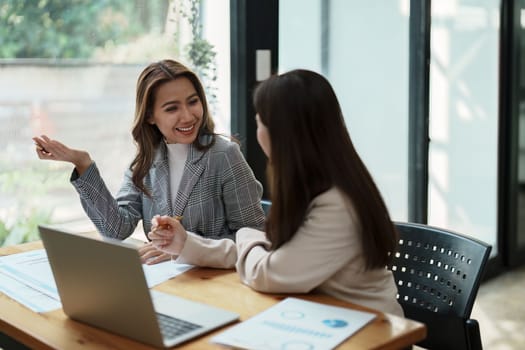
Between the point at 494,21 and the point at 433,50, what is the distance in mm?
577

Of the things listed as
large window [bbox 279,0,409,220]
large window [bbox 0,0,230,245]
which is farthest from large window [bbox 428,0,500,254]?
large window [bbox 0,0,230,245]

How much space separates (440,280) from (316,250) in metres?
0.44

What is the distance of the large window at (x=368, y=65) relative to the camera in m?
3.24

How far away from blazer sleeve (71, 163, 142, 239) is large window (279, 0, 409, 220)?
3.80 ft

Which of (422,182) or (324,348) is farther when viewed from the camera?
(422,182)

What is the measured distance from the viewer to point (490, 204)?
4.32m

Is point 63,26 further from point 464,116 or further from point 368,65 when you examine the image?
point 464,116

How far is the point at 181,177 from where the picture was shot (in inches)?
83.6

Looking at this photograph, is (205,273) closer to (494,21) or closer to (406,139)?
(406,139)

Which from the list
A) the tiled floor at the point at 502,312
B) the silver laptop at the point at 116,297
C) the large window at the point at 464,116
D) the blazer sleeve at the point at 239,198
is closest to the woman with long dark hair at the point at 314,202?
the silver laptop at the point at 116,297

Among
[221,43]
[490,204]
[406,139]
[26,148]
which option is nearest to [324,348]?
[26,148]

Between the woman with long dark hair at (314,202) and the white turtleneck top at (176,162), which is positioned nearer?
the woman with long dark hair at (314,202)

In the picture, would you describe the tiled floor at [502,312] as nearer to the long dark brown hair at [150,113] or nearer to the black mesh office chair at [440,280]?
the black mesh office chair at [440,280]

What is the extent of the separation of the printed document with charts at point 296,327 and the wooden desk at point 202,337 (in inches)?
0.9
